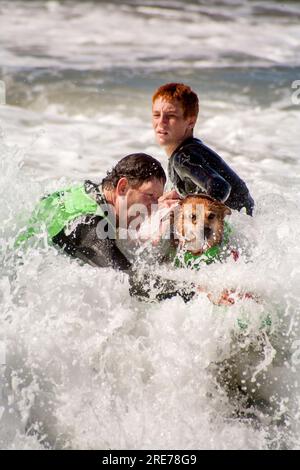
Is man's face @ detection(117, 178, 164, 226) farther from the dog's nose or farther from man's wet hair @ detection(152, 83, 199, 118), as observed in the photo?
man's wet hair @ detection(152, 83, 199, 118)

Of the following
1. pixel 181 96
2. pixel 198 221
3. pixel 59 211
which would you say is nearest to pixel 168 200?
pixel 198 221

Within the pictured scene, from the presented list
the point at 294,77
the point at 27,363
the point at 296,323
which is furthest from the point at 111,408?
the point at 294,77

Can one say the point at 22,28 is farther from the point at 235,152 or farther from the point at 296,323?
the point at 296,323

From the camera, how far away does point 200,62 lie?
36.0 feet

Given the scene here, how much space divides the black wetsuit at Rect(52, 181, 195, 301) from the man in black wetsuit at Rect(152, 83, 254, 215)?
0.62m

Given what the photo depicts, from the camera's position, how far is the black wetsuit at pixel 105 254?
3838mm

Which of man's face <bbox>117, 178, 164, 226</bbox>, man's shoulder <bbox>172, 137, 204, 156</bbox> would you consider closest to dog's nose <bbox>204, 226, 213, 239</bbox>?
man's face <bbox>117, 178, 164, 226</bbox>

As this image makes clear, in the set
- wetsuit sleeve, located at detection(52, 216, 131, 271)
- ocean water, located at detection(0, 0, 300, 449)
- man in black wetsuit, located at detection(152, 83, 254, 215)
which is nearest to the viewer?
ocean water, located at detection(0, 0, 300, 449)

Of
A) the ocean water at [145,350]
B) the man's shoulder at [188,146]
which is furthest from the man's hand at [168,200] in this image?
the man's shoulder at [188,146]

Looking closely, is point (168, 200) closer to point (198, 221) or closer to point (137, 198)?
point (137, 198)

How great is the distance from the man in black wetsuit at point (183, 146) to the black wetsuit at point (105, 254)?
62 cm

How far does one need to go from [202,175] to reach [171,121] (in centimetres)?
41

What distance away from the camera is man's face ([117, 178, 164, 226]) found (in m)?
3.98

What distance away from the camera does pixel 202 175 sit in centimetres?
430
